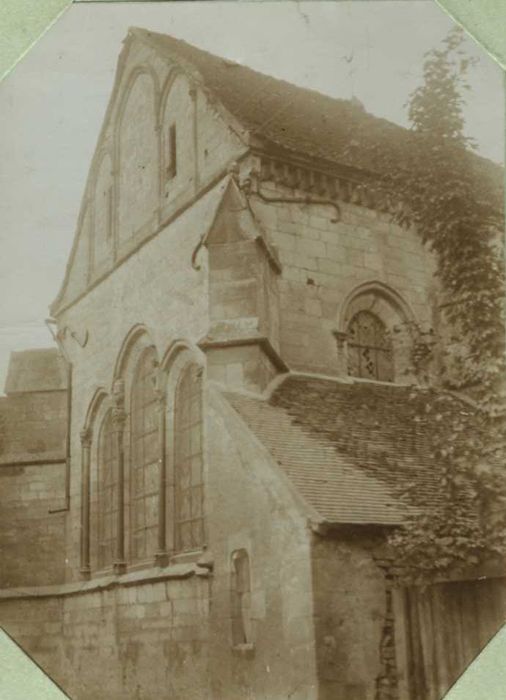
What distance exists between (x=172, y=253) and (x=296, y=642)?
149 inches

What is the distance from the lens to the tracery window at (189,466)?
7.77 meters

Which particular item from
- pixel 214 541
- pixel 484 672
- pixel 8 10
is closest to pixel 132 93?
pixel 8 10

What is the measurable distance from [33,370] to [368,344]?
3209 millimetres

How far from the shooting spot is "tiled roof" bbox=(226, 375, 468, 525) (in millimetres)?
6840

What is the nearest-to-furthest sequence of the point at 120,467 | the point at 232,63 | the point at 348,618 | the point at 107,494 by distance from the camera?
the point at 348,618
the point at 232,63
the point at 107,494
the point at 120,467

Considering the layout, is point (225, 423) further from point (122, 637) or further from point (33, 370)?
point (122, 637)

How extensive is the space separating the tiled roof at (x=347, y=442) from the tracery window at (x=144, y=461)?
1.07 metres

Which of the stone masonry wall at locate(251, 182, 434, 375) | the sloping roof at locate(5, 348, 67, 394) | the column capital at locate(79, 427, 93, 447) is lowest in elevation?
the column capital at locate(79, 427, 93, 447)

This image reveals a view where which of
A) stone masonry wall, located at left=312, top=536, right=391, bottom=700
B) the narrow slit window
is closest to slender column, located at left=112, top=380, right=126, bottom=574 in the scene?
the narrow slit window

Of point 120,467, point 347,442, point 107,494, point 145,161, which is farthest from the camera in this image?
point 145,161

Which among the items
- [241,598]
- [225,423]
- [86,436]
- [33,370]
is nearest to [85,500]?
[86,436]

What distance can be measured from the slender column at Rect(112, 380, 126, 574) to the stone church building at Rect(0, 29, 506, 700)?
0.07 ft

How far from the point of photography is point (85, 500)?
8422 mm

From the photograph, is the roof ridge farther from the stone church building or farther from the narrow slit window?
the narrow slit window
